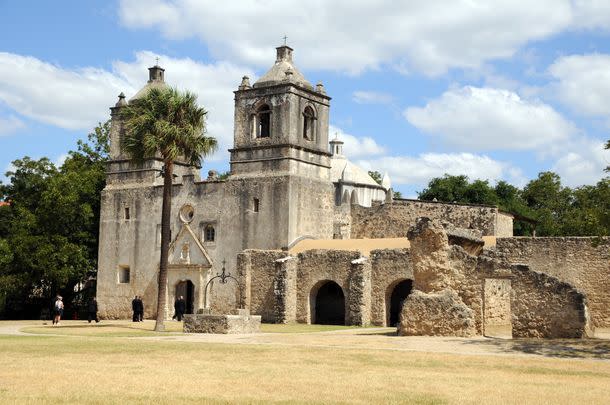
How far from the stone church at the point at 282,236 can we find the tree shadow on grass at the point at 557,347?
26.6 feet

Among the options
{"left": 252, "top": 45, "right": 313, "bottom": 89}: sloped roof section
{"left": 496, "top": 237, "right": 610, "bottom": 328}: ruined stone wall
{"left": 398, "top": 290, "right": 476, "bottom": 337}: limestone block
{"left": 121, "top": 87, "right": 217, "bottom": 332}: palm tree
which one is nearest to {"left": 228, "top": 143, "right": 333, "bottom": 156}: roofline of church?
{"left": 252, "top": 45, "right": 313, "bottom": 89}: sloped roof section

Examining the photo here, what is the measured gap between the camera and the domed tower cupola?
38375 millimetres

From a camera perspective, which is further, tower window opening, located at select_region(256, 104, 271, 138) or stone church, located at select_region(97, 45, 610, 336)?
tower window opening, located at select_region(256, 104, 271, 138)

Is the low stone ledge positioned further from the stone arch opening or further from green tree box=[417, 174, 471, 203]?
green tree box=[417, 174, 471, 203]

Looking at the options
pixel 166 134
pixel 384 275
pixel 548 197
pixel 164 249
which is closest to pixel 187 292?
pixel 384 275

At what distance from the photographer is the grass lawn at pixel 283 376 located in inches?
465

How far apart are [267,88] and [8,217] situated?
668 inches

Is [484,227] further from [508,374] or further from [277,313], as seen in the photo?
[508,374]

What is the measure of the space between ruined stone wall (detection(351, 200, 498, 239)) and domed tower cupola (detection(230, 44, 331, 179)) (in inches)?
117

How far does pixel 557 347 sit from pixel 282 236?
18698 millimetres

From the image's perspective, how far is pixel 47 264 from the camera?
41438mm

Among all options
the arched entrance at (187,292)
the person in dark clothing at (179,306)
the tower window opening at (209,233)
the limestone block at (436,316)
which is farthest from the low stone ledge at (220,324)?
the arched entrance at (187,292)

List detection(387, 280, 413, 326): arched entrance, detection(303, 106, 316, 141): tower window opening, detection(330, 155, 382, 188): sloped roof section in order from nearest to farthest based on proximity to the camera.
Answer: detection(387, 280, 413, 326): arched entrance, detection(303, 106, 316, 141): tower window opening, detection(330, 155, 382, 188): sloped roof section

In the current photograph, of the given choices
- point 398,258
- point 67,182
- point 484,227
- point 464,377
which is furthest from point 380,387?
point 67,182
